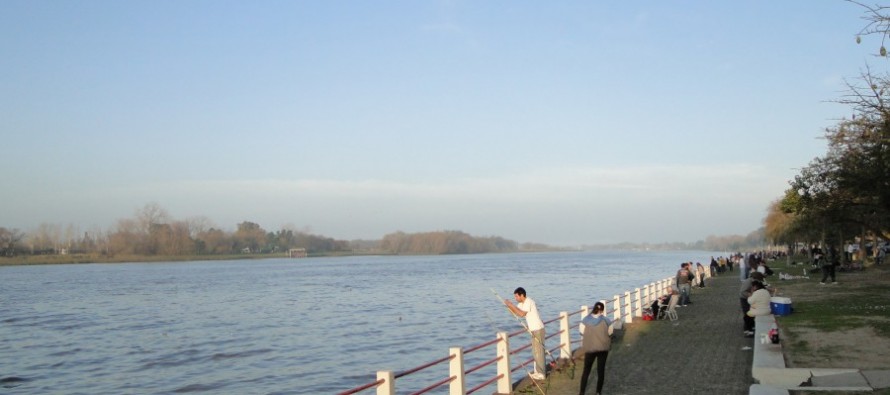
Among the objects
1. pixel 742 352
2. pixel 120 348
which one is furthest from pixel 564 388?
pixel 120 348

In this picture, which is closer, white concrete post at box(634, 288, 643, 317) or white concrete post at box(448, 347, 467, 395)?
white concrete post at box(448, 347, 467, 395)

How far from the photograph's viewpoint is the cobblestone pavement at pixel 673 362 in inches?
546

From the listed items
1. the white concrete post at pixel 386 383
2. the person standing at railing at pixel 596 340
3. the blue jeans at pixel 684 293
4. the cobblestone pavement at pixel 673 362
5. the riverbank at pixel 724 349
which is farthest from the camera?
the blue jeans at pixel 684 293

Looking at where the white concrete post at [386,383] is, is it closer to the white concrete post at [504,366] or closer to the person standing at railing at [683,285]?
the white concrete post at [504,366]

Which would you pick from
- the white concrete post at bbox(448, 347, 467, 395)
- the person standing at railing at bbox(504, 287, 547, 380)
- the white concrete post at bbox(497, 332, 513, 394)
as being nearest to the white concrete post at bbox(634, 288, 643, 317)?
the person standing at railing at bbox(504, 287, 547, 380)

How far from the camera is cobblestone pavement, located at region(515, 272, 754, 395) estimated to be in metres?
13.9

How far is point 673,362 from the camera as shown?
16.7m

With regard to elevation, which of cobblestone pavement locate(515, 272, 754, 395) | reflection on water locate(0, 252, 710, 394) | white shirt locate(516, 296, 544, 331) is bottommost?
reflection on water locate(0, 252, 710, 394)

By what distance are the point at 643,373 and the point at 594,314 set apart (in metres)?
3.30

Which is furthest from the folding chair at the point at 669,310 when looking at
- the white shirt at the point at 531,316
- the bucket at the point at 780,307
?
the white shirt at the point at 531,316

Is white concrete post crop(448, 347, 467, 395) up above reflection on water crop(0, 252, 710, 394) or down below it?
above

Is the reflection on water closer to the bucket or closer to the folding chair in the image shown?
the folding chair

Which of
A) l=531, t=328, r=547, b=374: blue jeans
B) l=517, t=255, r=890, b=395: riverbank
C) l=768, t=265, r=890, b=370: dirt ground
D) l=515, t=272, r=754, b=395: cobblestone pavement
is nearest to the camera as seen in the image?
l=515, t=272, r=754, b=395: cobblestone pavement

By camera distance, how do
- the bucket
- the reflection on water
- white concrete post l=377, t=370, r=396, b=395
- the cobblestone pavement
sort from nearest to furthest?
white concrete post l=377, t=370, r=396, b=395 → the cobblestone pavement → the bucket → the reflection on water
